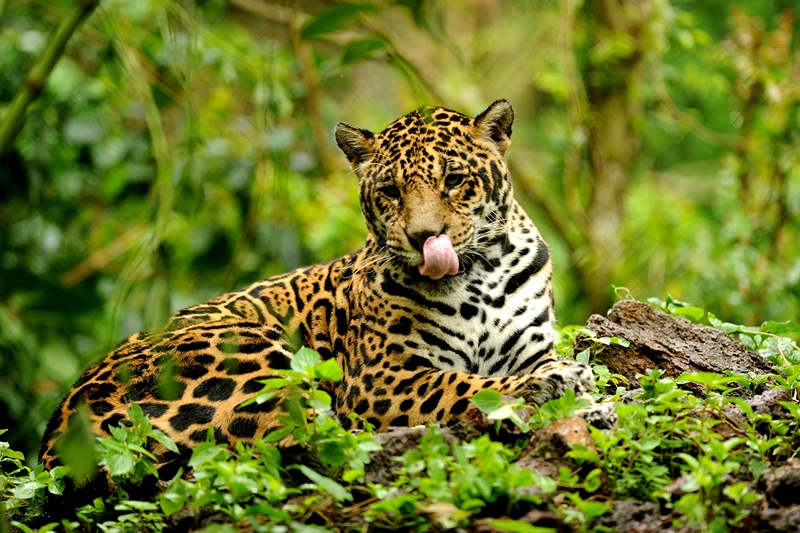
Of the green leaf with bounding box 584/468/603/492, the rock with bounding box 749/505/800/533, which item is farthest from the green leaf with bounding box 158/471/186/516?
the rock with bounding box 749/505/800/533

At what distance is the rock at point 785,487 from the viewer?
3934 mm

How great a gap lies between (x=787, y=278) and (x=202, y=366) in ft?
26.3

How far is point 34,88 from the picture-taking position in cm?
197

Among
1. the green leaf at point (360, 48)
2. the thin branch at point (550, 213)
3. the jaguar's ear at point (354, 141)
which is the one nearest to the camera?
the green leaf at point (360, 48)

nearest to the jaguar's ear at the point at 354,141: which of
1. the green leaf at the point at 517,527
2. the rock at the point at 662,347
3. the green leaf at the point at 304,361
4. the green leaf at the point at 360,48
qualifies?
the rock at the point at 662,347

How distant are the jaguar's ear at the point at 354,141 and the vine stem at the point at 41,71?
4655 mm

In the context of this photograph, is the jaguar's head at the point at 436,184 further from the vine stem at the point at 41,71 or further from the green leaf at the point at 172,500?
the vine stem at the point at 41,71

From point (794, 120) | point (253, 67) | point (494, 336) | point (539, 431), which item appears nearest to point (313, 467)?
point (539, 431)

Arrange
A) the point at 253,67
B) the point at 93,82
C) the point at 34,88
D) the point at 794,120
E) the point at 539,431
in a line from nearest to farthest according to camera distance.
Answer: the point at 34,88
the point at 253,67
the point at 539,431
the point at 93,82
the point at 794,120

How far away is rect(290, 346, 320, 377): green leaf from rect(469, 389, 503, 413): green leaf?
72 cm

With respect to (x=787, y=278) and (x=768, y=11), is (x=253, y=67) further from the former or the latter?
(x=768, y=11)

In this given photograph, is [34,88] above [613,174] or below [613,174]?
below

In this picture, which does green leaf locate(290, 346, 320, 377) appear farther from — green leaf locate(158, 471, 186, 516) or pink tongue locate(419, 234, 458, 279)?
pink tongue locate(419, 234, 458, 279)

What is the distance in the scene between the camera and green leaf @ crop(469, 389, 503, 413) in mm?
4398
